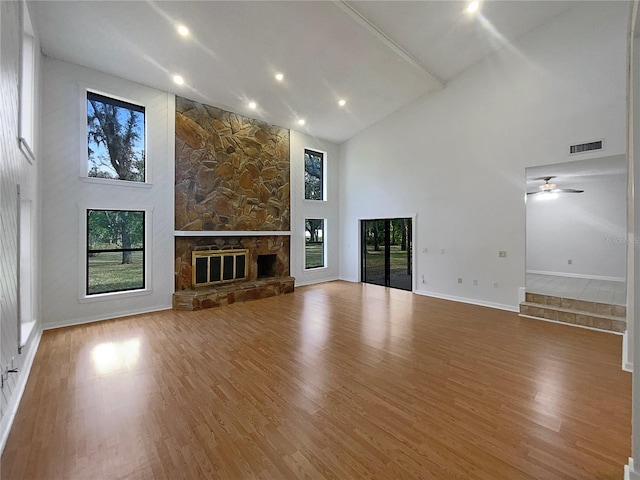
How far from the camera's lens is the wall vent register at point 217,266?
6160mm

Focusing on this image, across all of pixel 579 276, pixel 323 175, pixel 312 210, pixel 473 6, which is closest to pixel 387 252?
pixel 312 210

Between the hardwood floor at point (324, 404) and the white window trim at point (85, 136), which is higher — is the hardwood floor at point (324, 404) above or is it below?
below

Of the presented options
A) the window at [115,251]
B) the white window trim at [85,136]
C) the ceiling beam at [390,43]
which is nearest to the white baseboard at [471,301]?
the ceiling beam at [390,43]

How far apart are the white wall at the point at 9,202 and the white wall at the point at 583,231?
9.92 meters

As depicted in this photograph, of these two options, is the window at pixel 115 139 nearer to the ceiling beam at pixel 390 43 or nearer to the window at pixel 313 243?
the ceiling beam at pixel 390 43

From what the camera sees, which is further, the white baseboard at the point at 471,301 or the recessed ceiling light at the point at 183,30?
the white baseboard at the point at 471,301

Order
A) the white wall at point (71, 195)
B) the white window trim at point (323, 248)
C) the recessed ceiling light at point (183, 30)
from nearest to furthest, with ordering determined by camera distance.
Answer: the recessed ceiling light at point (183, 30) < the white wall at point (71, 195) < the white window trim at point (323, 248)

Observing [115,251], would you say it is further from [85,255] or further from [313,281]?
[313,281]

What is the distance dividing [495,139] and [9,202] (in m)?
7.44

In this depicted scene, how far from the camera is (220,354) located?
3586 mm

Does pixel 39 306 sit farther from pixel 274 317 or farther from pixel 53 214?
pixel 274 317

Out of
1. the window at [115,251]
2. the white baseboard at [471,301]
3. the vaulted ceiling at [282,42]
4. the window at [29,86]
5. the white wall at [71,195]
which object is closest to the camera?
the window at [29,86]

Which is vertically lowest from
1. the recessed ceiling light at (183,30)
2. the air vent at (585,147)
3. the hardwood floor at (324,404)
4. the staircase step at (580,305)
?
the hardwood floor at (324,404)

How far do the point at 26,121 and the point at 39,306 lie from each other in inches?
108
